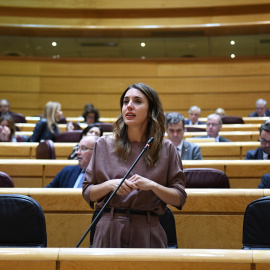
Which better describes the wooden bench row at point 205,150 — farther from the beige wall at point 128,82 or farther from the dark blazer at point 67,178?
the beige wall at point 128,82

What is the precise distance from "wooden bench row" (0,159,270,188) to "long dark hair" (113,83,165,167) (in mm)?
1476

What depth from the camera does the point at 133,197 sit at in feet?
4.93

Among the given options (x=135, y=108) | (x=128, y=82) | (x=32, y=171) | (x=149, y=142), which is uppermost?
(x=128, y=82)

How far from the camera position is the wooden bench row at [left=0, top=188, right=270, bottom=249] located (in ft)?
6.91

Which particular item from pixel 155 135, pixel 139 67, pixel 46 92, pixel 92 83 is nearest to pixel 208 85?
pixel 139 67

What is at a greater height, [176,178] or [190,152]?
[176,178]

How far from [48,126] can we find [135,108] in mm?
3247

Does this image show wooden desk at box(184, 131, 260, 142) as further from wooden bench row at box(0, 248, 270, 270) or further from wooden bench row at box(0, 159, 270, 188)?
wooden bench row at box(0, 248, 270, 270)

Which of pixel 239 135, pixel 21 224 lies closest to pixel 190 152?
pixel 239 135

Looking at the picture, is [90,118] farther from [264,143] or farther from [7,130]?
[264,143]

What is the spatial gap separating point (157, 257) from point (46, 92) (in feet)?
25.1

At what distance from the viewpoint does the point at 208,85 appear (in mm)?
8359

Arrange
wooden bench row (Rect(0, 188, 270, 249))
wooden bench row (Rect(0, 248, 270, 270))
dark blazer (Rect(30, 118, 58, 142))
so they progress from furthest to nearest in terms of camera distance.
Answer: dark blazer (Rect(30, 118, 58, 142)) → wooden bench row (Rect(0, 188, 270, 249)) → wooden bench row (Rect(0, 248, 270, 270))

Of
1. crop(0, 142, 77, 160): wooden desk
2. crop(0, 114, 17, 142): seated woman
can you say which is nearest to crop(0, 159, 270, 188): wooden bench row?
crop(0, 142, 77, 160): wooden desk
